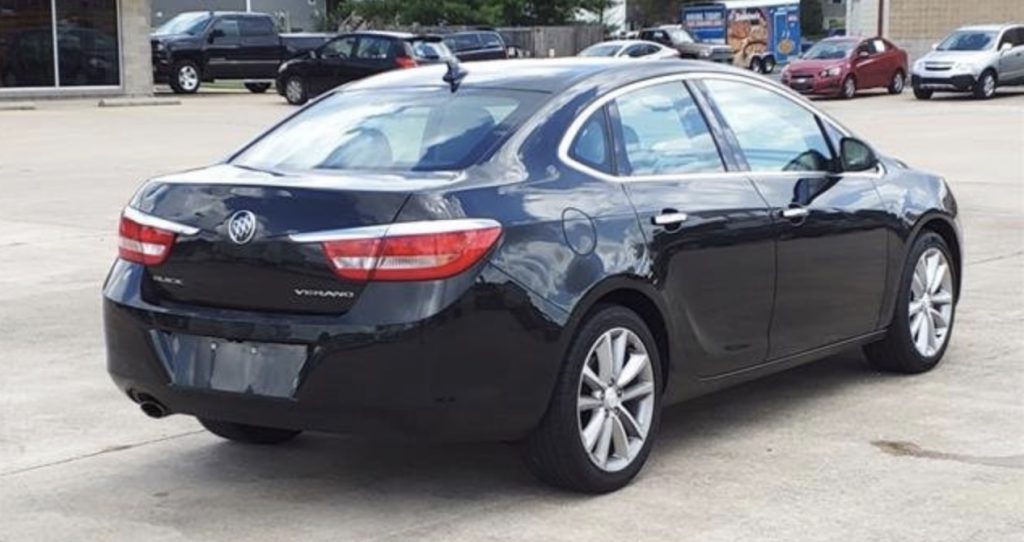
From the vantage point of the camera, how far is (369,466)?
5.89 m

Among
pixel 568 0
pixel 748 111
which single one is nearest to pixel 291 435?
pixel 748 111

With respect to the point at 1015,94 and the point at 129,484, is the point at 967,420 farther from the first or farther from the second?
Answer: the point at 1015,94

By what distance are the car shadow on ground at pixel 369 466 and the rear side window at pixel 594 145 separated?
114 cm

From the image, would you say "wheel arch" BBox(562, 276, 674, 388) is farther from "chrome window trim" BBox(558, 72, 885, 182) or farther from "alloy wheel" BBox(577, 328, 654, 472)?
"chrome window trim" BBox(558, 72, 885, 182)

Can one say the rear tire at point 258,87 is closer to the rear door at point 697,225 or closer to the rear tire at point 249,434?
the rear tire at point 249,434

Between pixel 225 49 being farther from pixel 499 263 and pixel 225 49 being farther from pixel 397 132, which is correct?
pixel 499 263

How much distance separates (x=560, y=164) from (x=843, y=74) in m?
32.4

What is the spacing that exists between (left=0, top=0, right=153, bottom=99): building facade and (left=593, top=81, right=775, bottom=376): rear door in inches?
1109

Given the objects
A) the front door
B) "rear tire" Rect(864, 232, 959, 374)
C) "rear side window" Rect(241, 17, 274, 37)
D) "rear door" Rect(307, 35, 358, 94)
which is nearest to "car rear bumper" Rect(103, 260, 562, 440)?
the front door

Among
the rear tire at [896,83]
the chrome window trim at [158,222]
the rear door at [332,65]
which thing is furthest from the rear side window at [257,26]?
the chrome window trim at [158,222]

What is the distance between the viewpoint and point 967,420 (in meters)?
→ 6.50

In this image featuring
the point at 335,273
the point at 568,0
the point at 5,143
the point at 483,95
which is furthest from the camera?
the point at 568,0

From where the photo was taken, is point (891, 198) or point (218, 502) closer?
point (218, 502)

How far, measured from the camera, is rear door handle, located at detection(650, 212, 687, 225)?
5.64 metres
